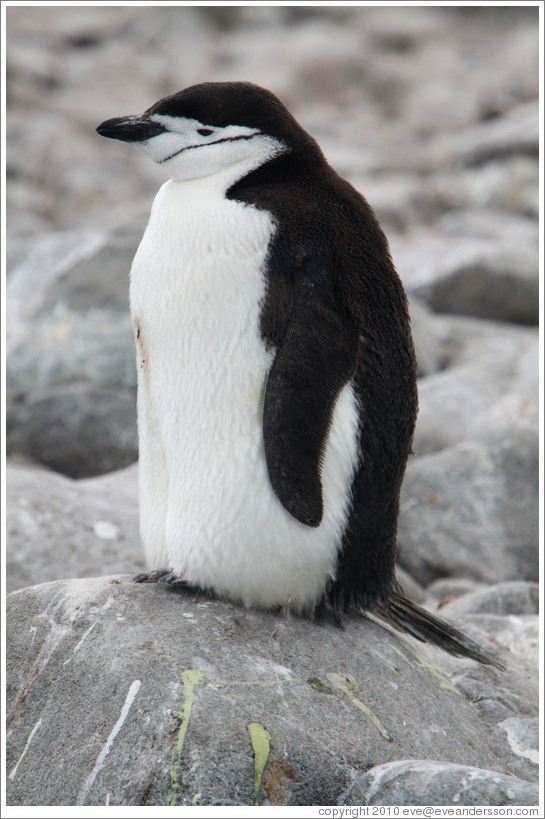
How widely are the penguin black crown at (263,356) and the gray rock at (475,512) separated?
1751mm

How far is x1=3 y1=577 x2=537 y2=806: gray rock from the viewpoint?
64.4 inches

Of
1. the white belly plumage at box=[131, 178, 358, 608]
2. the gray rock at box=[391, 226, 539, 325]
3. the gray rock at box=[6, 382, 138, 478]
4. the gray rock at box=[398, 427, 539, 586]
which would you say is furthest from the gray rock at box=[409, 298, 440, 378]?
the white belly plumage at box=[131, 178, 358, 608]

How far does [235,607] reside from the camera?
6.44 ft

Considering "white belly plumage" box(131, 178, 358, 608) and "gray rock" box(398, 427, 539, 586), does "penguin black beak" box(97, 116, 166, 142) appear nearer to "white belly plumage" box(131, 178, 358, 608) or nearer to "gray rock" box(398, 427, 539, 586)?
"white belly plumage" box(131, 178, 358, 608)

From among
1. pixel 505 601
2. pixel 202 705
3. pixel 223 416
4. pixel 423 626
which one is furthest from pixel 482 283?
pixel 202 705

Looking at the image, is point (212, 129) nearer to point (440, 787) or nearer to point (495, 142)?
point (440, 787)

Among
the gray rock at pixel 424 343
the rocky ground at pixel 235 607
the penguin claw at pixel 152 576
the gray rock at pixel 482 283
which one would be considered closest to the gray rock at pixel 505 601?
the rocky ground at pixel 235 607

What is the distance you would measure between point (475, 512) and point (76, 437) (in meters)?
1.89

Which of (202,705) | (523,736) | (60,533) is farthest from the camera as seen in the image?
(60,533)

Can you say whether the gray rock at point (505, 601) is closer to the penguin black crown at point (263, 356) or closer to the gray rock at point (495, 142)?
the penguin black crown at point (263, 356)

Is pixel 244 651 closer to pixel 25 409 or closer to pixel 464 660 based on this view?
pixel 464 660

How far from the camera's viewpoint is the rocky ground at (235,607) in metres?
1.67

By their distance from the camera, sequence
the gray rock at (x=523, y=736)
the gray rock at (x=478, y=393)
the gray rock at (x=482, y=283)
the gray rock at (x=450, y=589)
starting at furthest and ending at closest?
the gray rock at (x=482, y=283)
the gray rock at (x=478, y=393)
the gray rock at (x=450, y=589)
the gray rock at (x=523, y=736)

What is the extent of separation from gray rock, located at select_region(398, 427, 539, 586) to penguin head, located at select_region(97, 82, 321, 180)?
2.17m
